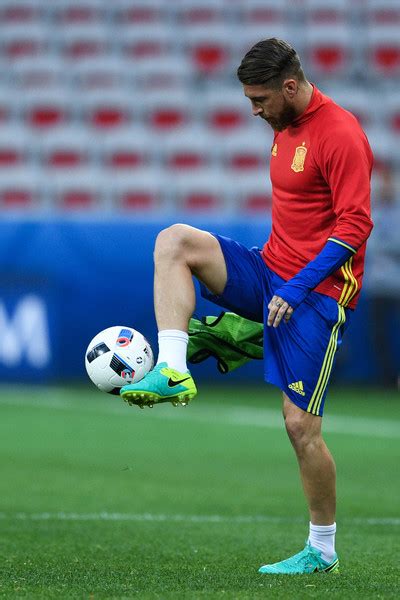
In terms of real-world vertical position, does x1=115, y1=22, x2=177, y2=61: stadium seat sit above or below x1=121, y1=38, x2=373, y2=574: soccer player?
below

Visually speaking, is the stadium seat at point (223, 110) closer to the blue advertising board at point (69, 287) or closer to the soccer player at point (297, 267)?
the blue advertising board at point (69, 287)

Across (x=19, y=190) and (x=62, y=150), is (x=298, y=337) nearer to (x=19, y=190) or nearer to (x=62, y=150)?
(x=19, y=190)

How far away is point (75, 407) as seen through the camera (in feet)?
42.6

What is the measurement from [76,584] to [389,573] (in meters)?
1.25

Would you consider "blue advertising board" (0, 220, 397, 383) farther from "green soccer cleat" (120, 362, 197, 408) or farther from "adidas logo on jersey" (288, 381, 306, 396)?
"green soccer cleat" (120, 362, 197, 408)

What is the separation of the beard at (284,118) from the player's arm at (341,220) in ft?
0.88

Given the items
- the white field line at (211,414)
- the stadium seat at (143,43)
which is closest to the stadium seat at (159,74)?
the stadium seat at (143,43)

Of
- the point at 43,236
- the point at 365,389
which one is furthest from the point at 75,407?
the point at 365,389

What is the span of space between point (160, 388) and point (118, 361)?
0.38 meters

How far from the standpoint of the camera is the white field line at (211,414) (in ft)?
38.0

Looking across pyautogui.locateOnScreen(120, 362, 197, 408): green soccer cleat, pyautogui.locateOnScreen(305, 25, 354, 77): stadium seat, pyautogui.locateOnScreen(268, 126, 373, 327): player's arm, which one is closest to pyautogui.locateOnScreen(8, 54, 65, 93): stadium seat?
pyautogui.locateOnScreen(305, 25, 354, 77): stadium seat

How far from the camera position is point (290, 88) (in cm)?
528

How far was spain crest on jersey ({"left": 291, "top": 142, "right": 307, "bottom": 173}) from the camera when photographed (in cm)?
530

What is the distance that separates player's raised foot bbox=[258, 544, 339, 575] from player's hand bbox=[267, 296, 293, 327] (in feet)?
3.27
